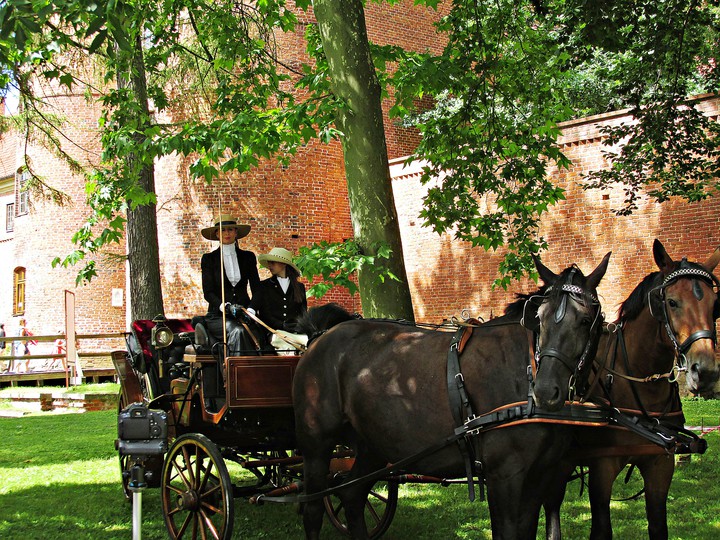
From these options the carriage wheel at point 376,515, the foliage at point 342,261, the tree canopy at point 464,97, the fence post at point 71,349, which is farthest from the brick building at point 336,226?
the carriage wheel at point 376,515

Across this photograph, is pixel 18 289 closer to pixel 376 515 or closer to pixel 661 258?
pixel 376 515

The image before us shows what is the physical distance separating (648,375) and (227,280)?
149 inches

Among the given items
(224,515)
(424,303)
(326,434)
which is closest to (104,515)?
(224,515)

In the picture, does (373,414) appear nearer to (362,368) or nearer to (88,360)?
(362,368)

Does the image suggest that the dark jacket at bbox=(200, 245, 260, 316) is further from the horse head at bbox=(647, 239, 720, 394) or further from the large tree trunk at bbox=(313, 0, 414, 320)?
the horse head at bbox=(647, 239, 720, 394)

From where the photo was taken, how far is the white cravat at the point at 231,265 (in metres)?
7.49

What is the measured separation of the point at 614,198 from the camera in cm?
1709

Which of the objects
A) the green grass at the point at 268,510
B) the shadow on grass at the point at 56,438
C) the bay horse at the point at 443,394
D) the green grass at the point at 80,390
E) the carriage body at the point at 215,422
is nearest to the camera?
the bay horse at the point at 443,394

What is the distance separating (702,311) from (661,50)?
563 centimetres

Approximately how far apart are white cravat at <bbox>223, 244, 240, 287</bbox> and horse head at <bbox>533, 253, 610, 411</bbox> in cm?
354

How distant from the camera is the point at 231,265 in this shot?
750cm

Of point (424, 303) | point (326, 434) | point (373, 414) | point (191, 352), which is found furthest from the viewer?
point (424, 303)

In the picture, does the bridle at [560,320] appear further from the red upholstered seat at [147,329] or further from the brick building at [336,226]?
the brick building at [336,226]

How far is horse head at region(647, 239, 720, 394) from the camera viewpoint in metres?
4.62
